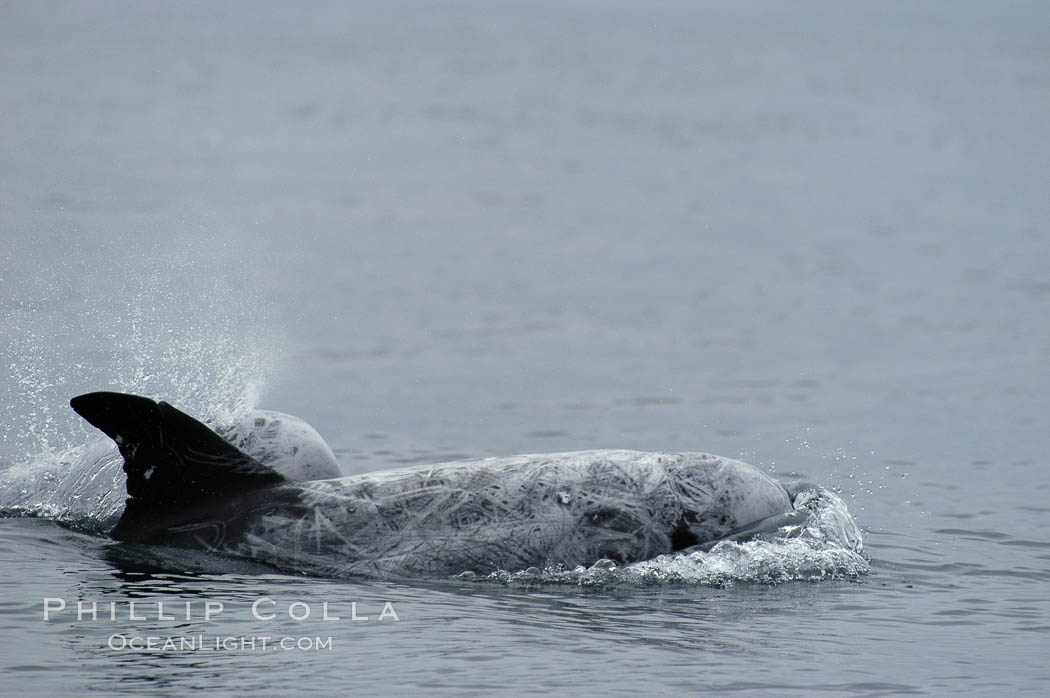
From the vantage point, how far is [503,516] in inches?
468

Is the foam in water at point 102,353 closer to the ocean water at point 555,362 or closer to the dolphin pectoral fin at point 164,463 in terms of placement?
the ocean water at point 555,362

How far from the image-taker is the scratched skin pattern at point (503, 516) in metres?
11.8

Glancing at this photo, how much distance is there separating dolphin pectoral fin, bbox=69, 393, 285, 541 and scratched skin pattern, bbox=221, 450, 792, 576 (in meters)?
0.24

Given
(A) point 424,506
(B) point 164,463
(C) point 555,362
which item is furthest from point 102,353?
(A) point 424,506

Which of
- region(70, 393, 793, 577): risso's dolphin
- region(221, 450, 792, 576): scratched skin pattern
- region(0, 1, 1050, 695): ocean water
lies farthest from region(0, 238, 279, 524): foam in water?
region(221, 450, 792, 576): scratched skin pattern

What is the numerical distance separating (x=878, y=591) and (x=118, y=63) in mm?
97465

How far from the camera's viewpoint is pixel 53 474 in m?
14.0

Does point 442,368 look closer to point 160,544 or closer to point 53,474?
point 53,474

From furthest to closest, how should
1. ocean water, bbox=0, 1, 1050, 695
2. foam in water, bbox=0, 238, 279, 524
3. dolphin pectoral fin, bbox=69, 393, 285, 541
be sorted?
foam in water, bbox=0, 238, 279, 524
dolphin pectoral fin, bbox=69, 393, 285, 541
ocean water, bbox=0, 1, 1050, 695

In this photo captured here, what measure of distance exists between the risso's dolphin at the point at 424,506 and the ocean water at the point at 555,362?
228 mm

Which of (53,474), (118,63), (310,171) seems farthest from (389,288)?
(118,63)

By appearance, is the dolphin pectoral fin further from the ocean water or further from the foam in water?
the foam in water

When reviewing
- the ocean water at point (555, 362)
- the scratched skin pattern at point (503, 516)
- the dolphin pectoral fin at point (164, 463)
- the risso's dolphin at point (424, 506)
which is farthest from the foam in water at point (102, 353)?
the scratched skin pattern at point (503, 516)

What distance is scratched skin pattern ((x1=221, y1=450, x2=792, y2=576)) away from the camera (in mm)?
11758
